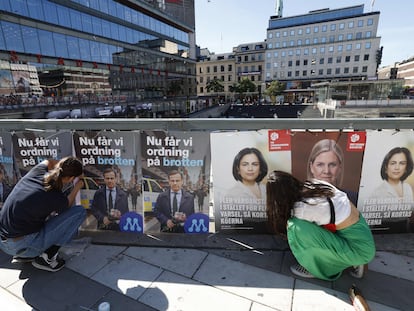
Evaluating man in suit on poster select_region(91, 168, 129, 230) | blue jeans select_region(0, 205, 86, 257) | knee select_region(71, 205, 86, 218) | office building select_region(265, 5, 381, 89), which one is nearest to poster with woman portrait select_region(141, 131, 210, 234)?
man in suit on poster select_region(91, 168, 129, 230)

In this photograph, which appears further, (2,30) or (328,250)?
(2,30)

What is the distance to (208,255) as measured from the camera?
2.96 metres

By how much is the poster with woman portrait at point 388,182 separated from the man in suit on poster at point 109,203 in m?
3.21

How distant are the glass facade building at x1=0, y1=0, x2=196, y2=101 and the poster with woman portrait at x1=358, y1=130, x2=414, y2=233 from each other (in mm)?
27766

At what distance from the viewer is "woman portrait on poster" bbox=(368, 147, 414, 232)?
296 centimetres

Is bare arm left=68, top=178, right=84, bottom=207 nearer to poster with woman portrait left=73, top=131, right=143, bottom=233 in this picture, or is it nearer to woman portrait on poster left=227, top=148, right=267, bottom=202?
poster with woman portrait left=73, top=131, right=143, bottom=233

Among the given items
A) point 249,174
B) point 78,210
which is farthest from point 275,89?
point 78,210

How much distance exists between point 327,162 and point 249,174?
96cm

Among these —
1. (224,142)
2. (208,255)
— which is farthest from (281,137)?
(208,255)

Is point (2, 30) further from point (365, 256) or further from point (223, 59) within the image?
point (223, 59)

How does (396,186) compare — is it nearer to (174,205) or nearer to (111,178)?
(174,205)

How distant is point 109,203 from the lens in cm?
342

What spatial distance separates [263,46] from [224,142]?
84.1 metres

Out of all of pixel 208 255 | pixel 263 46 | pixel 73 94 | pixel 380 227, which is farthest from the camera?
pixel 263 46
